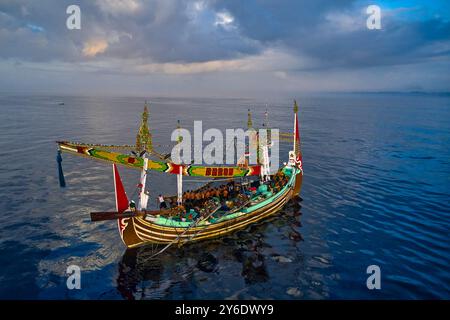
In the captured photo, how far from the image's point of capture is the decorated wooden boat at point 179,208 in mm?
21938

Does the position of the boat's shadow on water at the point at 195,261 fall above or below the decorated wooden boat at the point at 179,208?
below

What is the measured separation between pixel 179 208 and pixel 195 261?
4.59 m

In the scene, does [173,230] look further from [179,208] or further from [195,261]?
[195,261]

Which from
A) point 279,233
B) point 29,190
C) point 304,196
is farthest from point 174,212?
point 29,190

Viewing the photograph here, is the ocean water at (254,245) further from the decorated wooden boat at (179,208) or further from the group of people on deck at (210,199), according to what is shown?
the group of people on deck at (210,199)

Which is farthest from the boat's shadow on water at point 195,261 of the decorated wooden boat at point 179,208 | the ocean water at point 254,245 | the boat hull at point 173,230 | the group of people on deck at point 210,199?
the group of people on deck at point 210,199

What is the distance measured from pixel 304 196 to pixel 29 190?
33564mm

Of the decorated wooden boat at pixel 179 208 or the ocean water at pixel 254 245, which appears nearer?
the ocean water at pixel 254 245

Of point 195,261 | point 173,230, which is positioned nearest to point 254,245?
point 195,261

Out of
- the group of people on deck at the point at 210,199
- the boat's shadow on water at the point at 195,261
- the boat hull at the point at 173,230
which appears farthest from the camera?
the group of people on deck at the point at 210,199

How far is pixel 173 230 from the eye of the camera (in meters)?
24.4

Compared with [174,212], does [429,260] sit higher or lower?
lower

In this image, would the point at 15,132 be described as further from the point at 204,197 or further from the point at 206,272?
the point at 206,272

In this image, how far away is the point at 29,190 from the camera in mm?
36625
